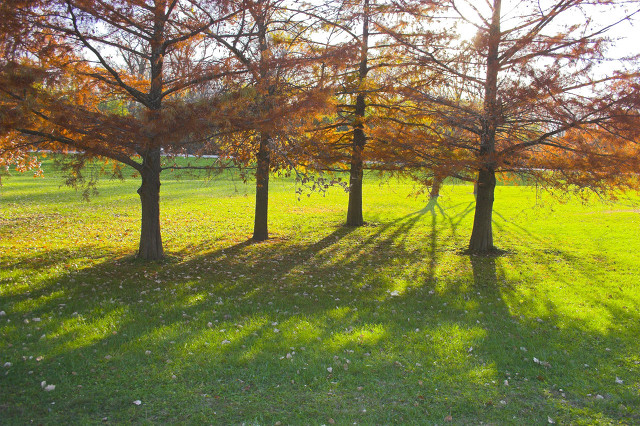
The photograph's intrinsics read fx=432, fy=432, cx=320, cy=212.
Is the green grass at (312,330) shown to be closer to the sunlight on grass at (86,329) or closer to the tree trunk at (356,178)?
the sunlight on grass at (86,329)

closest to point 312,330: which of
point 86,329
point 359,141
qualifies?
point 86,329

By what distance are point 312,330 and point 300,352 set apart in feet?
2.71

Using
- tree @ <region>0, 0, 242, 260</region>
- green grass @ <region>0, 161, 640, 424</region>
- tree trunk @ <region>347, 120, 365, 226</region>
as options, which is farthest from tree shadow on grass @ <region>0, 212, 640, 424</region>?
tree trunk @ <region>347, 120, 365, 226</region>

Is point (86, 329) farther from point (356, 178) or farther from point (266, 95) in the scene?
point (356, 178)

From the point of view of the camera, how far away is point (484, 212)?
41.6 feet

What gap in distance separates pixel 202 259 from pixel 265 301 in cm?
392

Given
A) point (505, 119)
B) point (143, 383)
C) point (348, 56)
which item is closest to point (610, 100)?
point (505, 119)

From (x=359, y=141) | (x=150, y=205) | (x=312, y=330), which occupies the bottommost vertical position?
(x=312, y=330)

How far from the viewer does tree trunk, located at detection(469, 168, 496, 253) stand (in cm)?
1215

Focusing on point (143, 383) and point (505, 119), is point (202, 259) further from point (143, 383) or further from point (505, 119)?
point (505, 119)

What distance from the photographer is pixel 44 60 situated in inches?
314

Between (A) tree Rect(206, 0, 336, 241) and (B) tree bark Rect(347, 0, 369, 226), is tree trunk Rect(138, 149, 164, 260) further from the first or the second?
(B) tree bark Rect(347, 0, 369, 226)

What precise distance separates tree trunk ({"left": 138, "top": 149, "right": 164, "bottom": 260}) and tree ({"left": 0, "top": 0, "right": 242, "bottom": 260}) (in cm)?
3

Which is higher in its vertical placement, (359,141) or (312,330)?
(359,141)
